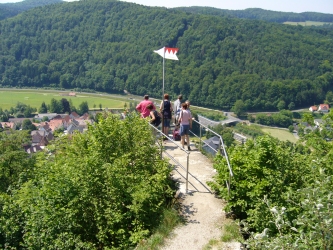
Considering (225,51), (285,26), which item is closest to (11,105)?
(225,51)

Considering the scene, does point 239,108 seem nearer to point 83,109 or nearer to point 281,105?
point 281,105

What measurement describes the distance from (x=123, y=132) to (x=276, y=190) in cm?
328

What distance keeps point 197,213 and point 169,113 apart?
417 cm

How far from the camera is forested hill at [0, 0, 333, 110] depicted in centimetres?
9056

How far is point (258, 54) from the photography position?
106938 mm

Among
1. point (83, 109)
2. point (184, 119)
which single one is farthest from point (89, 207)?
point (83, 109)

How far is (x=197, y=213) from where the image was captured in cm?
704

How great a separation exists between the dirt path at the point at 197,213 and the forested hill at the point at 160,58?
254ft

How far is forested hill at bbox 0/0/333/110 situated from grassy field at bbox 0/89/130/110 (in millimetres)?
11094

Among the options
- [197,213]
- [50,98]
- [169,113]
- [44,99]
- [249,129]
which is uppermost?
[169,113]

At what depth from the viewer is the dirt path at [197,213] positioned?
20.3ft

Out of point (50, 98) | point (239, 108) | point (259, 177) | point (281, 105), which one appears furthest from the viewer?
point (50, 98)

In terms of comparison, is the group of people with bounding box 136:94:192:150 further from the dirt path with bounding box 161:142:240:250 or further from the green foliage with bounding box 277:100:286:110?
the green foliage with bounding box 277:100:286:110

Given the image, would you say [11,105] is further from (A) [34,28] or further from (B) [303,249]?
(B) [303,249]
